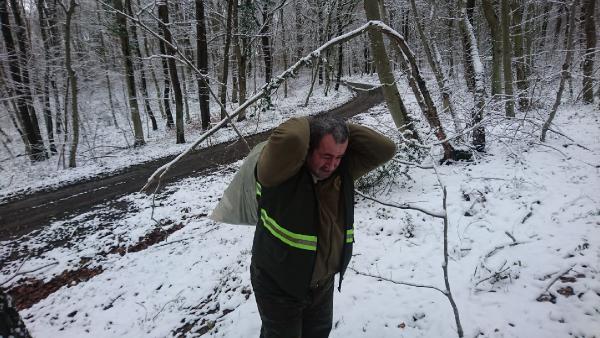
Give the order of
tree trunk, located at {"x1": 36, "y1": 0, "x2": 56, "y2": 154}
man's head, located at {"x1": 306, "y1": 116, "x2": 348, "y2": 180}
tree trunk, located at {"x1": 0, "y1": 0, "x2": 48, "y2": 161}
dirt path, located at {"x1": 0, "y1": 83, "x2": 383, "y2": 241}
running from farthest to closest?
tree trunk, located at {"x1": 36, "y1": 0, "x2": 56, "y2": 154}
tree trunk, located at {"x1": 0, "y1": 0, "x2": 48, "y2": 161}
dirt path, located at {"x1": 0, "y1": 83, "x2": 383, "y2": 241}
man's head, located at {"x1": 306, "y1": 116, "x2": 348, "y2": 180}

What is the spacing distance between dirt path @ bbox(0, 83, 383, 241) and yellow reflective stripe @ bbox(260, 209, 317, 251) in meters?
4.89

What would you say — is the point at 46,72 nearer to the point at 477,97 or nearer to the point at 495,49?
the point at 477,97

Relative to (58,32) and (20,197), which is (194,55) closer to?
(58,32)

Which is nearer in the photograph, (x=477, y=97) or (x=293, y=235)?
(x=293, y=235)

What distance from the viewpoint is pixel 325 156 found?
1769mm

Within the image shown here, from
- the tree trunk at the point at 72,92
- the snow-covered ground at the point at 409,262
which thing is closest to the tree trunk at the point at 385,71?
the snow-covered ground at the point at 409,262

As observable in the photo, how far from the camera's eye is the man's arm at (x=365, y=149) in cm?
208

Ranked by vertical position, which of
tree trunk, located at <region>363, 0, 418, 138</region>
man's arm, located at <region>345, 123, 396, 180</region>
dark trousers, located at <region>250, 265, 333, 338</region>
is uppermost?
tree trunk, located at <region>363, 0, 418, 138</region>

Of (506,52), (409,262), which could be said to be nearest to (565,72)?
(506,52)

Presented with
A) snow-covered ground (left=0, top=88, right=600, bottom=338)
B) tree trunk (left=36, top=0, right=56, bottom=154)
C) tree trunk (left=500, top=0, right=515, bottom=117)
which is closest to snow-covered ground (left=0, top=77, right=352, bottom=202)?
tree trunk (left=36, top=0, right=56, bottom=154)

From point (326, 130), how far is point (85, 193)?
1032 centimetres

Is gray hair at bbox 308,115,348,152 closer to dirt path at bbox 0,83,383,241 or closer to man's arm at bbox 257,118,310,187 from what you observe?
man's arm at bbox 257,118,310,187

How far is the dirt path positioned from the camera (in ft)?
25.9

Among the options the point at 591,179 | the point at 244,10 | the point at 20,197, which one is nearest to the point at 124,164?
the point at 20,197
